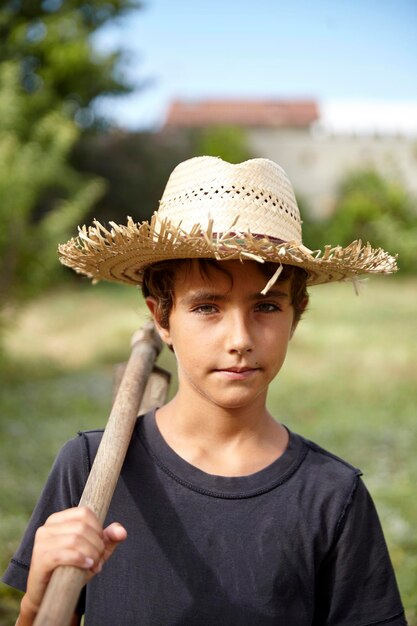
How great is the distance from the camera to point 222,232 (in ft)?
5.13

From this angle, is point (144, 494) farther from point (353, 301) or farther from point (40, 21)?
point (40, 21)

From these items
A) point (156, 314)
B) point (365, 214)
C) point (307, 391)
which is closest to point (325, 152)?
point (365, 214)

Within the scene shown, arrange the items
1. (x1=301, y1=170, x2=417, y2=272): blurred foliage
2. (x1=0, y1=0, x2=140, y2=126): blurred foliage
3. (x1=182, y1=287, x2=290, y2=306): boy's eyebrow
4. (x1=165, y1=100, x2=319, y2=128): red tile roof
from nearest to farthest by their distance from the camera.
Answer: (x1=182, y1=287, x2=290, y2=306): boy's eyebrow < (x1=0, y1=0, x2=140, y2=126): blurred foliage < (x1=301, y1=170, x2=417, y2=272): blurred foliage < (x1=165, y1=100, x2=319, y2=128): red tile roof

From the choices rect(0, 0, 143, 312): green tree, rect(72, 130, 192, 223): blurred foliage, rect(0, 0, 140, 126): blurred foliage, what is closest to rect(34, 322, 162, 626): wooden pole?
rect(0, 0, 143, 312): green tree

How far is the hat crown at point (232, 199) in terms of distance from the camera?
160 centimetres

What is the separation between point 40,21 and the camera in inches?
642

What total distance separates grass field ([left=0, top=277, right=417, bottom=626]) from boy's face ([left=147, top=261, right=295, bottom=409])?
0.57 metres

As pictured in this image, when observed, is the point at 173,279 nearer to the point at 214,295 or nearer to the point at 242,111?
the point at 214,295

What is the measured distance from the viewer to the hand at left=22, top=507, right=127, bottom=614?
4.15 ft

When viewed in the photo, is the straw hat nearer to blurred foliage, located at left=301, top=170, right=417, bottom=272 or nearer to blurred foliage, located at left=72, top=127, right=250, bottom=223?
blurred foliage, located at left=72, top=127, right=250, bottom=223

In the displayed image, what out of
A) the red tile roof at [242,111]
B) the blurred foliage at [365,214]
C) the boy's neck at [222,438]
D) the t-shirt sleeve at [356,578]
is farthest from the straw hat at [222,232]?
the red tile roof at [242,111]

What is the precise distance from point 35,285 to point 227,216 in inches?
266

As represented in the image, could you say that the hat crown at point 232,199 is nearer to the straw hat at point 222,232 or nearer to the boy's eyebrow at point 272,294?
the straw hat at point 222,232

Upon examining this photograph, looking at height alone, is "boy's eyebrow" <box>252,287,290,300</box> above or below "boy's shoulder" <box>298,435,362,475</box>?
above
